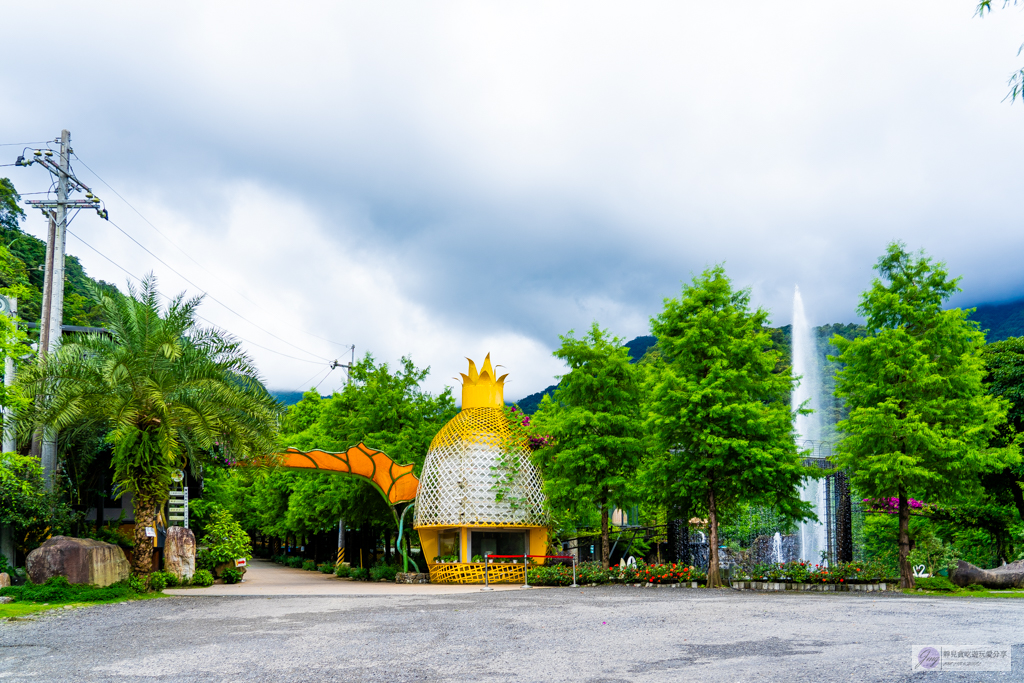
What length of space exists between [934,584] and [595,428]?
353 inches

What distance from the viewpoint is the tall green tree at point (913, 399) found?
1645 cm

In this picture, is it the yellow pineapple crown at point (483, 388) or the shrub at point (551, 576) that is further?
the yellow pineapple crown at point (483, 388)

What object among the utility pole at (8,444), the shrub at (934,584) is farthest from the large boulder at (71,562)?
the shrub at (934,584)

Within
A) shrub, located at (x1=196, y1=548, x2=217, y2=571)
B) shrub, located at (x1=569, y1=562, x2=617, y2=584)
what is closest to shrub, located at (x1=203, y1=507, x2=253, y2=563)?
shrub, located at (x1=196, y1=548, x2=217, y2=571)

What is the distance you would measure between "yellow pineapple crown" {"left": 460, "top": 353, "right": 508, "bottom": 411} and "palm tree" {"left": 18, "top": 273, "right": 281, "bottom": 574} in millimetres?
8822

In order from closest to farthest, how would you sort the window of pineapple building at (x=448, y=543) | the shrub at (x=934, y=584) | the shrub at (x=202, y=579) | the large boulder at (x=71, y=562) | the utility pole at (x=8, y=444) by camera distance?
the large boulder at (x=71, y=562)
the utility pole at (x=8, y=444)
the shrub at (x=934, y=584)
the shrub at (x=202, y=579)
the window of pineapple building at (x=448, y=543)

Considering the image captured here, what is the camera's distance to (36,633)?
10133mm

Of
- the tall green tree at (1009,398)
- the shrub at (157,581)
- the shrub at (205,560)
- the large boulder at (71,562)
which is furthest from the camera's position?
the shrub at (205,560)

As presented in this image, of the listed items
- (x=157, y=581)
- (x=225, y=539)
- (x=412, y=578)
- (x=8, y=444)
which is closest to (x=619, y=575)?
(x=412, y=578)

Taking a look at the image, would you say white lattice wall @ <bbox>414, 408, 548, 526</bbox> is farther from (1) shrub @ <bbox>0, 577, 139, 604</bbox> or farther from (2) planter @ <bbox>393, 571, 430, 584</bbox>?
(1) shrub @ <bbox>0, 577, 139, 604</bbox>

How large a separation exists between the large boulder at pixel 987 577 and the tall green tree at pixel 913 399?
2.17 metres

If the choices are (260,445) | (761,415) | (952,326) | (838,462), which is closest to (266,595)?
(260,445)

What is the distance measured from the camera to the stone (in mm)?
19797

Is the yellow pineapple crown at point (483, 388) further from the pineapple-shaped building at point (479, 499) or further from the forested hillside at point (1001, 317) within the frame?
the forested hillside at point (1001, 317)
